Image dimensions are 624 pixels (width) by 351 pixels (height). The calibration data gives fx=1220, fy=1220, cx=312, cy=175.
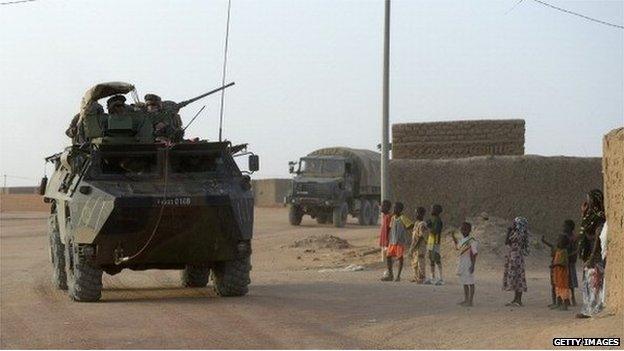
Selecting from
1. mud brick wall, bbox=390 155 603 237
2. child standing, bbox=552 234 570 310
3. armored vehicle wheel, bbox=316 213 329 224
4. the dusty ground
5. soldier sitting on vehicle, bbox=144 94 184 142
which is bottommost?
the dusty ground

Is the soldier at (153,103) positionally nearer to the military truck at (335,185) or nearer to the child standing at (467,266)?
the child standing at (467,266)

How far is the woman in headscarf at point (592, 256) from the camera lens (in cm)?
1310

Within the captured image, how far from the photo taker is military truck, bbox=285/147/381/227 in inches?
1448

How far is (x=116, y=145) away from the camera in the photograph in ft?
51.6

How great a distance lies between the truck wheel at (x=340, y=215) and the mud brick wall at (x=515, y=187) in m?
14.7

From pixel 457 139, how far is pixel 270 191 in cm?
3956

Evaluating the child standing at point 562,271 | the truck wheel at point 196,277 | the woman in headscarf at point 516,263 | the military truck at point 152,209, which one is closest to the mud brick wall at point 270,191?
the truck wheel at point 196,277

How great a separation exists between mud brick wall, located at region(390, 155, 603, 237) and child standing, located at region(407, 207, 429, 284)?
13.0 feet

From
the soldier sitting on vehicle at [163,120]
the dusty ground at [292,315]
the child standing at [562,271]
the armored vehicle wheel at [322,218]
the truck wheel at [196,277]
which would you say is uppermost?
the soldier sitting on vehicle at [163,120]

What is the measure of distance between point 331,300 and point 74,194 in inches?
140

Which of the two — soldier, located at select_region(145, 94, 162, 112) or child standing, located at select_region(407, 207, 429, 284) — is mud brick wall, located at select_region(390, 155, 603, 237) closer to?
child standing, located at select_region(407, 207, 429, 284)

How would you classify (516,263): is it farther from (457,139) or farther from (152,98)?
(457,139)

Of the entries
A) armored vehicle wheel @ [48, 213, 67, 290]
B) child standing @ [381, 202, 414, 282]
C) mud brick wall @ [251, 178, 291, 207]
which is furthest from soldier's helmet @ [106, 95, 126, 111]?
mud brick wall @ [251, 178, 291, 207]

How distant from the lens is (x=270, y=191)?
63344mm
